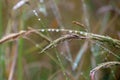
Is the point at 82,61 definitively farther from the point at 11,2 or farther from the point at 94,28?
the point at 11,2

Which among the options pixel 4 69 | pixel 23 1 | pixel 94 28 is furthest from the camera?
pixel 94 28

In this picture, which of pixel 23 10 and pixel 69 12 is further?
pixel 69 12

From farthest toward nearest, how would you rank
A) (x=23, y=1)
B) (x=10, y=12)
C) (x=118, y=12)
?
(x=118, y=12), (x=10, y=12), (x=23, y=1)

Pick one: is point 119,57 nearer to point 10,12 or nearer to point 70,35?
point 70,35

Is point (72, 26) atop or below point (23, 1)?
below

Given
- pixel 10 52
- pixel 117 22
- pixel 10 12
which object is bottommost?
pixel 117 22

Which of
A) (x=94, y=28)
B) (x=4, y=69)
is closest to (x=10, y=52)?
(x=4, y=69)

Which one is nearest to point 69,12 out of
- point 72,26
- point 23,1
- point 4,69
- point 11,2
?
point 72,26
